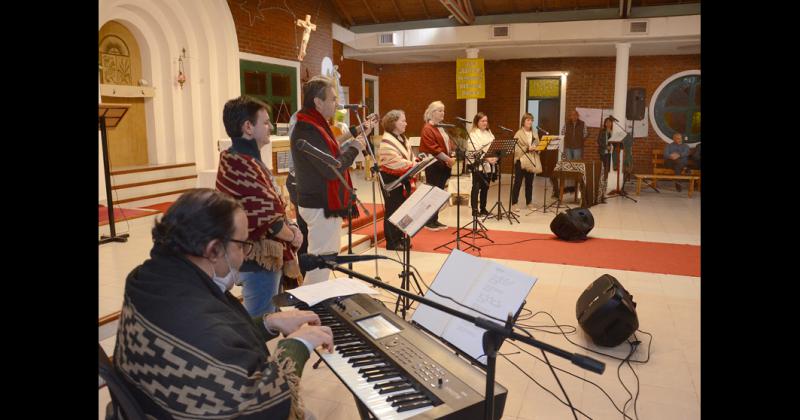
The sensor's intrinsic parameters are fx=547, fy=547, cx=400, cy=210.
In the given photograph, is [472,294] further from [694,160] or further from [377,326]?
[694,160]

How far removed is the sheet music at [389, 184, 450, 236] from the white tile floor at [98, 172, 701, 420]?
96cm

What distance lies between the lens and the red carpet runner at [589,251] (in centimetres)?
544

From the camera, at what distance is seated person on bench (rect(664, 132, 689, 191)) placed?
11.0m

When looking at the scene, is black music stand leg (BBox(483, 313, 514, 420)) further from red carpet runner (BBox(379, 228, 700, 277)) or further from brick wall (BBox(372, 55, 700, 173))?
brick wall (BBox(372, 55, 700, 173))

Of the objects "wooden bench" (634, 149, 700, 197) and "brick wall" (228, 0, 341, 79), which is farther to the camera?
"wooden bench" (634, 149, 700, 197)

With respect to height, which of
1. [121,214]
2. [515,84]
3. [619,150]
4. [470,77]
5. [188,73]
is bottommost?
[121,214]

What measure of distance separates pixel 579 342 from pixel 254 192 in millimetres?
2346

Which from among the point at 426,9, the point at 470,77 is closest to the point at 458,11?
the point at 470,77

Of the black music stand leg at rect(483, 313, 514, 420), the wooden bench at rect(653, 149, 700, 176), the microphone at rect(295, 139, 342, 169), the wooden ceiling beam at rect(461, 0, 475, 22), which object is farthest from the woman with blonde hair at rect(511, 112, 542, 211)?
the black music stand leg at rect(483, 313, 514, 420)

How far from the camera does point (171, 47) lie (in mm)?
8000

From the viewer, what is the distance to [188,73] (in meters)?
8.27

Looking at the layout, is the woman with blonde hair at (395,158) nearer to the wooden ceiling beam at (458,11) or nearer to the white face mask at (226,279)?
the white face mask at (226,279)

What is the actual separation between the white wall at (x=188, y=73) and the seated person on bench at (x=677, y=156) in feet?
28.0

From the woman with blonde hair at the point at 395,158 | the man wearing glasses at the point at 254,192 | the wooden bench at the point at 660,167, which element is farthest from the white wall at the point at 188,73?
the wooden bench at the point at 660,167
